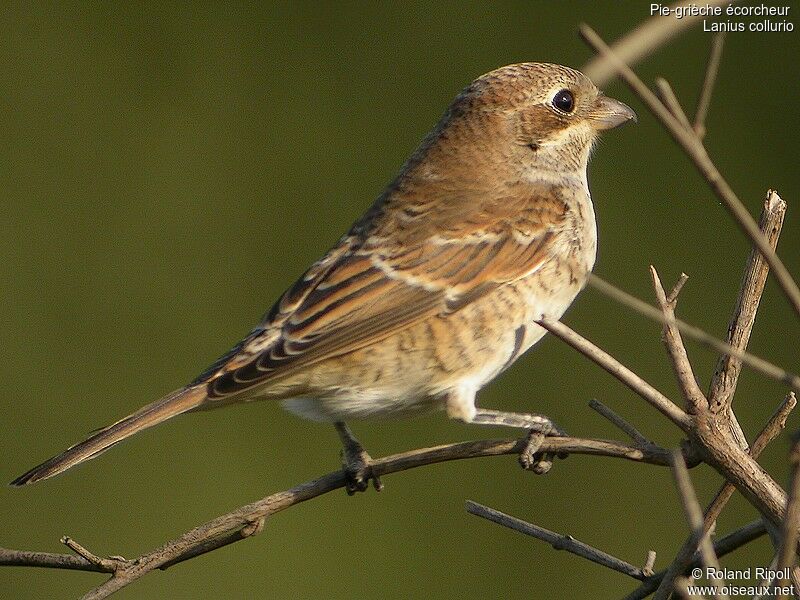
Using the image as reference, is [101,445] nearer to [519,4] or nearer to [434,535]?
[434,535]

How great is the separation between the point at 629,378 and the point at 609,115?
198cm

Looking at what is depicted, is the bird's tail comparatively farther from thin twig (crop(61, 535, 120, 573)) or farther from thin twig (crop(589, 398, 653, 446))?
thin twig (crop(589, 398, 653, 446))

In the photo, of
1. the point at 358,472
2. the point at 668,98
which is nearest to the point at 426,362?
the point at 358,472

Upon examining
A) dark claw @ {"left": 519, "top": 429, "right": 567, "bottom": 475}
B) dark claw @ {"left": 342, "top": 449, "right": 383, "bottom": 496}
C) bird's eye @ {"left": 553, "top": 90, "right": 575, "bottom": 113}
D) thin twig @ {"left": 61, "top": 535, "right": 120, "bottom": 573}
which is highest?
bird's eye @ {"left": 553, "top": 90, "right": 575, "bottom": 113}

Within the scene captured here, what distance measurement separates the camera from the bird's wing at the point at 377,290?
8.95 ft

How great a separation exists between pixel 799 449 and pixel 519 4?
379 cm

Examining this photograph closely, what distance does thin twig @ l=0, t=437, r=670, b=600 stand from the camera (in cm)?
165

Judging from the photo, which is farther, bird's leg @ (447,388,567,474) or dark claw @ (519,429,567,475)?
bird's leg @ (447,388,567,474)

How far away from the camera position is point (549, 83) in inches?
129

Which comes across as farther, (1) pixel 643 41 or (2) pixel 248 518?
(2) pixel 248 518

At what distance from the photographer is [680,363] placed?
5.24 ft

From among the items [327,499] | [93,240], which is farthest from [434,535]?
[93,240]

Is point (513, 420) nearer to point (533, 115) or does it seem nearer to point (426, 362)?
point (426, 362)

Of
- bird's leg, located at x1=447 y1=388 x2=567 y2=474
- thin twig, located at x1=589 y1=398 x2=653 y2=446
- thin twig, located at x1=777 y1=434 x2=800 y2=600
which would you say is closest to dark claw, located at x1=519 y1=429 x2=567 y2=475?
bird's leg, located at x1=447 y1=388 x2=567 y2=474
